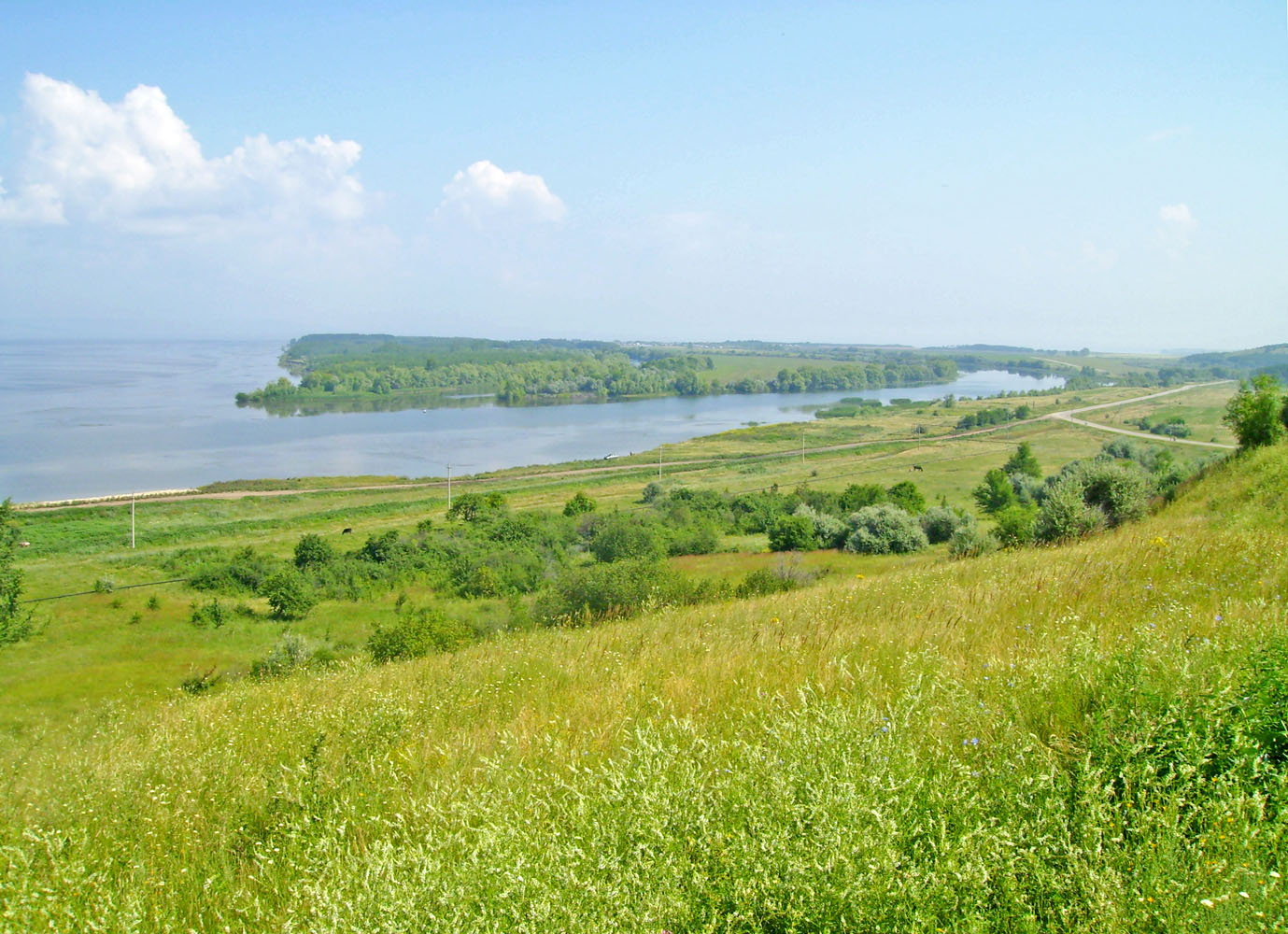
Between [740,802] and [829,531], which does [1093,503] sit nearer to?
[829,531]

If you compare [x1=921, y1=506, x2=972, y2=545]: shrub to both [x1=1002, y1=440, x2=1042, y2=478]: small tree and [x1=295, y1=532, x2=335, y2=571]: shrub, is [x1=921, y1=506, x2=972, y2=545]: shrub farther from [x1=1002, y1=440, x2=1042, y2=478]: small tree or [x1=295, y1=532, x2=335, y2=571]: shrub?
[x1=295, y1=532, x2=335, y2=571]: shrub

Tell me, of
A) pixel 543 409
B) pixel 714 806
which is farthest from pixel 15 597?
pixel 543 409

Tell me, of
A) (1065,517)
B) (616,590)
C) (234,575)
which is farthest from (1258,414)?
(234,575)

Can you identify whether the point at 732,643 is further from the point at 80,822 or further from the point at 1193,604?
the point at 80,822

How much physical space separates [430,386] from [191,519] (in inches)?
3276

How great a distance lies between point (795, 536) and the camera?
29922mm

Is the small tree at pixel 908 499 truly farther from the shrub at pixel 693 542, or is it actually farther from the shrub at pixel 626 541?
the shrub at pixel 626 541

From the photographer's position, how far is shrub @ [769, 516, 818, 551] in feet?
97.3

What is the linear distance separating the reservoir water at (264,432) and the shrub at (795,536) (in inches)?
1184

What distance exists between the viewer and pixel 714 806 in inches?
77.1

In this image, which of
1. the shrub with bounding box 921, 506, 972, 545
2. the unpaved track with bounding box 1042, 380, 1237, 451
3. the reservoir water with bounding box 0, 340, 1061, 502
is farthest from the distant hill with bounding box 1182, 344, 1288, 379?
the shrub with bounding box 921, 506, 972, 545

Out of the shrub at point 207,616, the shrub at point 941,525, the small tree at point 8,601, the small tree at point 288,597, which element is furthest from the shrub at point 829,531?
the small tree at point 8,601

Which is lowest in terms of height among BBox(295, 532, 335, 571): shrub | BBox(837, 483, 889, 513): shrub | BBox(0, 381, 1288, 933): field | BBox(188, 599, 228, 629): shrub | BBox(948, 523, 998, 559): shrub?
BBox(188, 599, 228, 629): shrub

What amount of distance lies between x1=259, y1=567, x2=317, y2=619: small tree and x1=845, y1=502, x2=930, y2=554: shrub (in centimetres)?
1867
